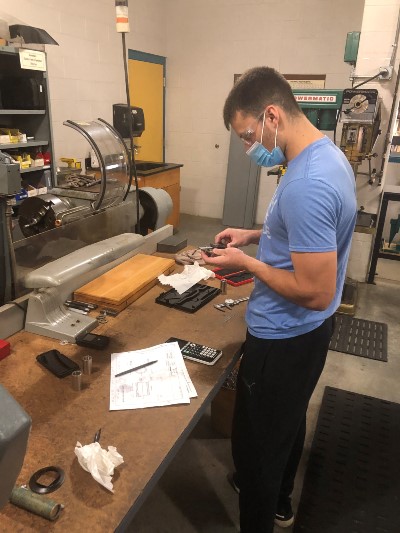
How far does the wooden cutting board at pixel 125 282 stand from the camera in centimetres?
156

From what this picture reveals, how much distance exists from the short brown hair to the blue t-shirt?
5.4 inches

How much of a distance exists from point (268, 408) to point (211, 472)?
2.43ft

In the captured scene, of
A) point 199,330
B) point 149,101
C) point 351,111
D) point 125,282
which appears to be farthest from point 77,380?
point 149,101

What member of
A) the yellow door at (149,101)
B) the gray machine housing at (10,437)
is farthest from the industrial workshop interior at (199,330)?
the yellow door at (149,101)

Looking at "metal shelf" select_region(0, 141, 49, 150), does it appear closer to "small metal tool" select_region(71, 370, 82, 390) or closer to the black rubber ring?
"small metal tool" select_region(71, 370, 82, 390)

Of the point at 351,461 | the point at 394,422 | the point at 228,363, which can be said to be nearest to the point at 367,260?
the point at 394,422

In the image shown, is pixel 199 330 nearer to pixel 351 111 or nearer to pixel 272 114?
pixel 272 114

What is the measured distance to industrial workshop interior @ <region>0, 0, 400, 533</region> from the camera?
96 cm

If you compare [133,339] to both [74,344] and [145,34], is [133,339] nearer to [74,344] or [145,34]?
[74,344]

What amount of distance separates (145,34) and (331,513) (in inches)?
195

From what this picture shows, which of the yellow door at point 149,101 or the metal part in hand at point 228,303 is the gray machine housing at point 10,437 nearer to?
the metal part in hand at point 228,303

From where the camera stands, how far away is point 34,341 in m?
1.35

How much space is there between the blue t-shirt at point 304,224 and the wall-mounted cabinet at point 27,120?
2537 mm

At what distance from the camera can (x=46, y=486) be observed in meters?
0.85
